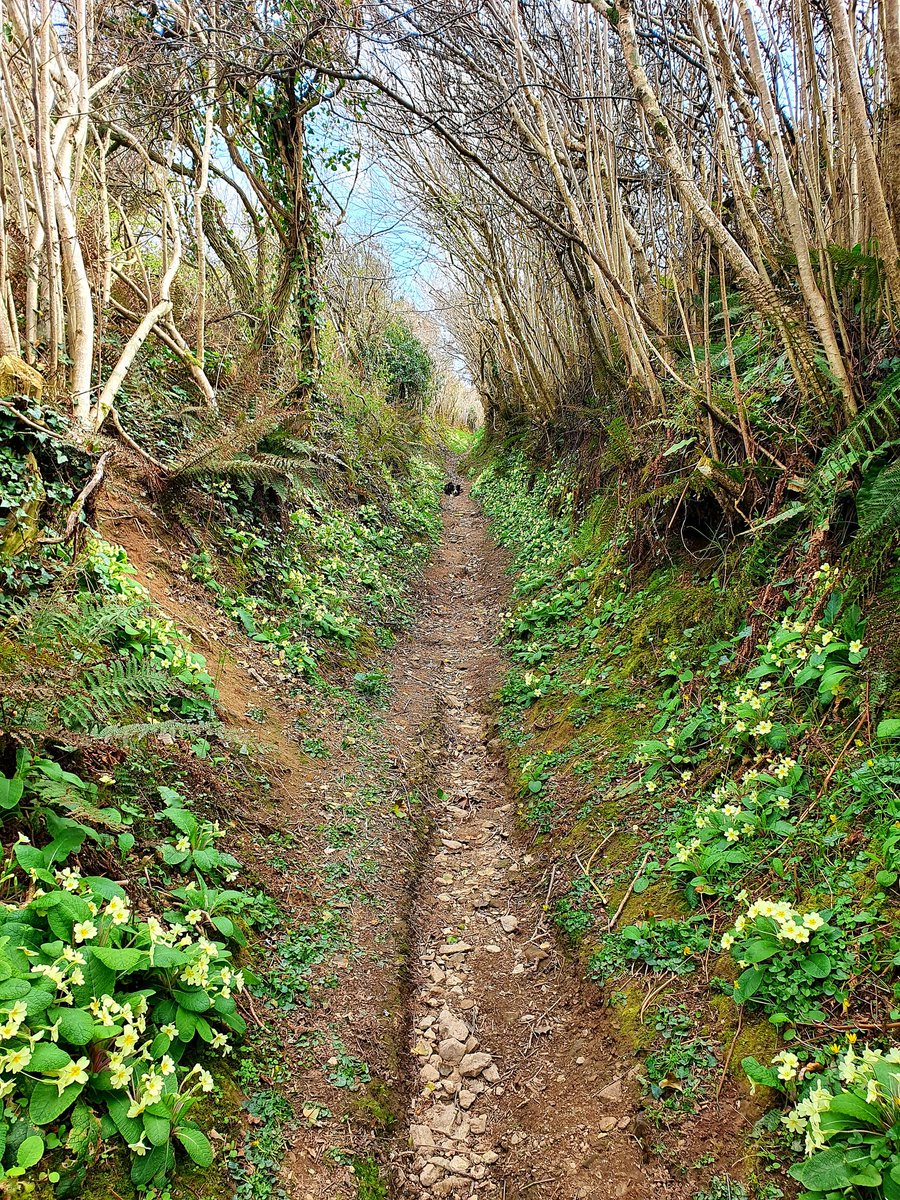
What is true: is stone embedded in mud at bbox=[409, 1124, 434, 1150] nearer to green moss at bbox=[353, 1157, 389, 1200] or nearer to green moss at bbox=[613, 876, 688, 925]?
green moss at bbox=[353, 1157, 389, 1200]

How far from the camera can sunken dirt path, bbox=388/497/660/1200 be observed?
7.44 ft

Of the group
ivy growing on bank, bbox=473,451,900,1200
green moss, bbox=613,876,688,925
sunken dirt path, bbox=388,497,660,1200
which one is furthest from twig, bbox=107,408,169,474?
green moss, bbox=613,876,688,925

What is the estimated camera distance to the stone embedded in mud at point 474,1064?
2.72 metres

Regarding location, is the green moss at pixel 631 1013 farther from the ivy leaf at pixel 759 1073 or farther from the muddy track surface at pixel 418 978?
the ivy leaf at pixel 759 1073

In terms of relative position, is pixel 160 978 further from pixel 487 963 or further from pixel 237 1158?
pixel 487 963

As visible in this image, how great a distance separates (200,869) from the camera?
2668mm

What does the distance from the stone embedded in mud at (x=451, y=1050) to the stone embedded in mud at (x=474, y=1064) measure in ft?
0.11

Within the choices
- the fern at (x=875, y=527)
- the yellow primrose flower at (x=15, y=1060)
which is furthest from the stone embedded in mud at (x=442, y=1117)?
the fern at (x=875, y=527)

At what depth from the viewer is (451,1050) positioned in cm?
282

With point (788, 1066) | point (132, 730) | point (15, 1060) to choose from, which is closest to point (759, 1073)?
point (788, 1066)

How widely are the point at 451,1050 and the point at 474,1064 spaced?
132mm

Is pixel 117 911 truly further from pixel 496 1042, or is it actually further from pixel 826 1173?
pixel 826 1173

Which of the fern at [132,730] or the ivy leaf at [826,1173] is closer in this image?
the ivy leaf at [826,1173]

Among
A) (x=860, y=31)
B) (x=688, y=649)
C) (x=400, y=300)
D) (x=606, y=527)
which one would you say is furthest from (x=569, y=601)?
(x=400, y=300)
